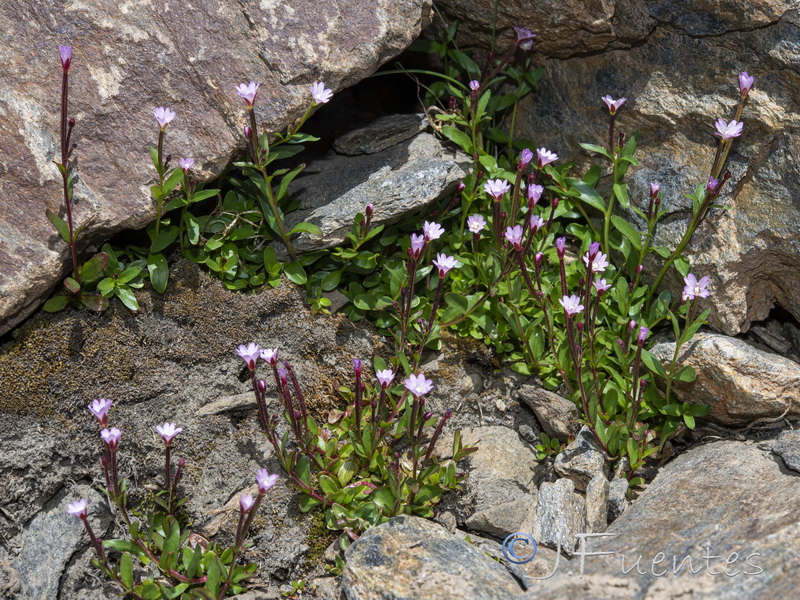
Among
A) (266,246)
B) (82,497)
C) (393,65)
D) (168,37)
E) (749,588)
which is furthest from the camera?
(393,65)

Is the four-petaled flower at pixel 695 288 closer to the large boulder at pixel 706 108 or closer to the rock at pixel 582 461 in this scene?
the large boulder at pixel 706 108

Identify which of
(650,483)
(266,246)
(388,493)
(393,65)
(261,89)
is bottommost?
(650,483)

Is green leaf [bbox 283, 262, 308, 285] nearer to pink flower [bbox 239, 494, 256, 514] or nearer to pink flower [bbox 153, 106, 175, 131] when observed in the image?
pink flower [bbox 153, 106, 175, 131]

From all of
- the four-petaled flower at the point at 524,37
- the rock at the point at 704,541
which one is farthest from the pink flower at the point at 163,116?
the rock at the point at 704,541

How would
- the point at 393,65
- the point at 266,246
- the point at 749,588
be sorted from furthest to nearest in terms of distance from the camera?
the point at 393,65 < the point at 266,246 < the point at 749,588

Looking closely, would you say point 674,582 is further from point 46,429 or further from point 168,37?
point 168,37

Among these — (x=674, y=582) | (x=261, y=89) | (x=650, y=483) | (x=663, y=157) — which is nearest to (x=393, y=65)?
(x=261, y=89)

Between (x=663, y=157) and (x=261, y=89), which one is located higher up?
(x=261, y=89)
